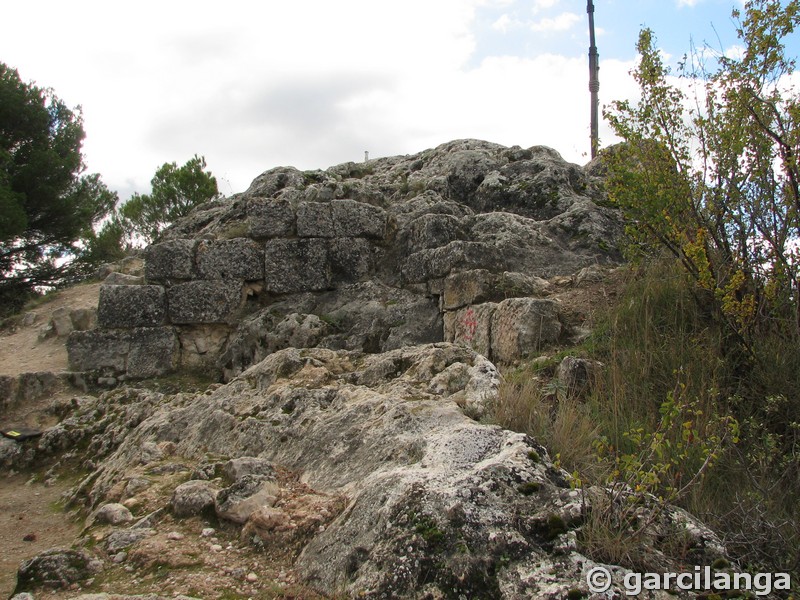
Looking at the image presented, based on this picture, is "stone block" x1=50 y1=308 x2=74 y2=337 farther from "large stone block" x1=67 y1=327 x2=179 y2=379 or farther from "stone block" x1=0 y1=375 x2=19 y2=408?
"stone block" x1=0 y1=375 x2=19 y2=408

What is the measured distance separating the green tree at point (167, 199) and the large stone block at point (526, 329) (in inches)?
483

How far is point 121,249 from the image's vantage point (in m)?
15.2

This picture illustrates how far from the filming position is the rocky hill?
88.4 inches

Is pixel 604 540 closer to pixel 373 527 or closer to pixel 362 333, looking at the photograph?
pixel 373 527

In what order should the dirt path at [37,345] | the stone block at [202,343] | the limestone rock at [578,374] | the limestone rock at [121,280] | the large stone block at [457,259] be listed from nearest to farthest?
the limestone rock at [578,374], the large stone block at [457,259], the stone block at [202,343], the dirt path at [37,345], the limestone rock at [121,280]

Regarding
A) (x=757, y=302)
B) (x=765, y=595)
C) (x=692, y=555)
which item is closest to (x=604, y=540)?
(x=692, y=555)

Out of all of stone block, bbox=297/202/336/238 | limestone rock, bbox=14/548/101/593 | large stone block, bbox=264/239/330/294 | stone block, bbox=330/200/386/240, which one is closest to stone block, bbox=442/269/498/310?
stone block, bbox=330/200/386/240

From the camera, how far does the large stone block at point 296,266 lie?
7402mm

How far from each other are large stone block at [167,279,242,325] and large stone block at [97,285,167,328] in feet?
0.43

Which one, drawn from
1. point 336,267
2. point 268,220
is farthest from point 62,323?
point 336,267

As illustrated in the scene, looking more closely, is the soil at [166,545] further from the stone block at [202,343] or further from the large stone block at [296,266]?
the large stone block at [296,266]

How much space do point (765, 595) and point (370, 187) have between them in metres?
6.99

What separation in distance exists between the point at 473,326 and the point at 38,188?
12.2 metres

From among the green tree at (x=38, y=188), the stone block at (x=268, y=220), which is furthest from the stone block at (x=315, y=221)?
the green tree at (x=38, y=188)
